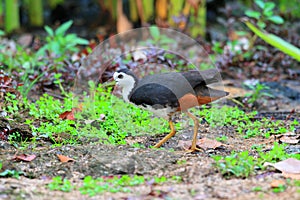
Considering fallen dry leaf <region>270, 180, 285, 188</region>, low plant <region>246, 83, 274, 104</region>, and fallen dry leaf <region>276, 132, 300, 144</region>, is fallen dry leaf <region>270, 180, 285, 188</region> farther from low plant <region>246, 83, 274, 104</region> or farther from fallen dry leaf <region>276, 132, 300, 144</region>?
low plant <region>246, 83, 274, 104</region>

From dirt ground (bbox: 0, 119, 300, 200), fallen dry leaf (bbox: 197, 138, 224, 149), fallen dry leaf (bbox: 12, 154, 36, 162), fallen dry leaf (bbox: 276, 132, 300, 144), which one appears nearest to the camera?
dirt ground (bbox: 0, 119, 300, 200)

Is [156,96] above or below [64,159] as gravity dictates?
above

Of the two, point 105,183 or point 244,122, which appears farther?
point 244,122

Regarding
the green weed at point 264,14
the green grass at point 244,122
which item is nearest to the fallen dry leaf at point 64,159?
the green grass at point 244,122

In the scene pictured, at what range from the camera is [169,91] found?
3736mm

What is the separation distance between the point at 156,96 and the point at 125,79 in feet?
1.02

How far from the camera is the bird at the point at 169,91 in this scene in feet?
12.3

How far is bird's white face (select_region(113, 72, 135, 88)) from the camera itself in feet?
12.8

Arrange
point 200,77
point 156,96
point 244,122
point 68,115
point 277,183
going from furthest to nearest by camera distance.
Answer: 1. point 244,122
2. point 68,115
3. point 200,77
4. point 156,96
5. point 277,183

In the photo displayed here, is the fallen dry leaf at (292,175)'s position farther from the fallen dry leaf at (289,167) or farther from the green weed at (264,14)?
the green weed at (264,14)

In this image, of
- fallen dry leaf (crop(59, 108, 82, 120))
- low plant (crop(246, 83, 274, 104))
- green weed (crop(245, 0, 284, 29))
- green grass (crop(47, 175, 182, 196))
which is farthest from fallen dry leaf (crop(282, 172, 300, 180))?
green weed (crop(245, 0, 284, 29))

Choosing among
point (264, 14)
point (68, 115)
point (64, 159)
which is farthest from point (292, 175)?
point (264, 14)

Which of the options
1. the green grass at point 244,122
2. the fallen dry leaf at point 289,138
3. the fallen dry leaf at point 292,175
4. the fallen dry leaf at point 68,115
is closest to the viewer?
the fallen dry leaf at point 292,175

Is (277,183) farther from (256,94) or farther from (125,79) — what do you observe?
(256,94)
